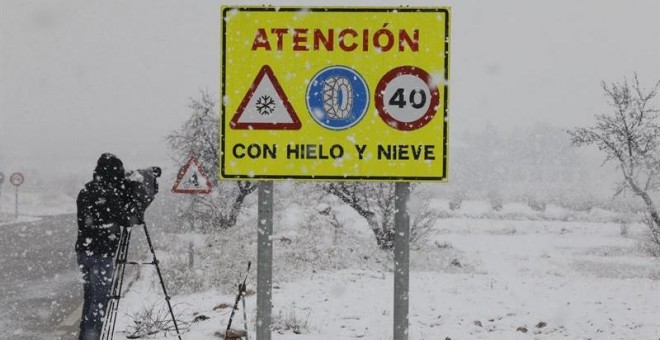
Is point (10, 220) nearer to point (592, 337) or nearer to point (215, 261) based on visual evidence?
point (215, 261)

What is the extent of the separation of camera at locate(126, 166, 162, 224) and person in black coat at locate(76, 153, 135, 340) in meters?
0.20

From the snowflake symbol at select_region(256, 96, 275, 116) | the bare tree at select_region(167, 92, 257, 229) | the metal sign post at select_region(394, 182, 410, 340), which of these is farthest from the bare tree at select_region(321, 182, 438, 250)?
the snowflake symbol at select_region(256, 96, 275, 116)

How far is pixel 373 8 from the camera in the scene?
3.48 m

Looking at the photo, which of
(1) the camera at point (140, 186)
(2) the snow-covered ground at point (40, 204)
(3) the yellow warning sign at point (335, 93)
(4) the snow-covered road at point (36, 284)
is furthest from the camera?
(2) the snow-covered ground at point (40, 204)

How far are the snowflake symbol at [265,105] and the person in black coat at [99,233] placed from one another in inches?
105

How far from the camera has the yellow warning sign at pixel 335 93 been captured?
3488 millimetres

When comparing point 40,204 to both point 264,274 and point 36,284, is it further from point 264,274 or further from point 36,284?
point 264,274

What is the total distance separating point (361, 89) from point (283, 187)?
32.9 metres

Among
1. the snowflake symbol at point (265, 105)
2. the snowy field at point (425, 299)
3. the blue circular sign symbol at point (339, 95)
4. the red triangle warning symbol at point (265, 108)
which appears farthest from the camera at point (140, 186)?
the blue circular sign symbol at point (339, 95)

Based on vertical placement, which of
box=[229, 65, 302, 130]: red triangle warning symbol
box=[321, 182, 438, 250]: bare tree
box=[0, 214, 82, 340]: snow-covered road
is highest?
box=[229, 65, 302, 130]: red triangle warning symbol

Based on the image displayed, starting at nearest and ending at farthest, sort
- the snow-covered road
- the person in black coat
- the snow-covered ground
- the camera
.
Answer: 1. the camera
2. the person in black coat
3. the snow-covered road
4. the snow-covered ground

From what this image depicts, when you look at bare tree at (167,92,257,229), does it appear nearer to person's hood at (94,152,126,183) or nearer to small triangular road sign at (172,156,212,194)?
small triangular road sign at (172,156,212,194)

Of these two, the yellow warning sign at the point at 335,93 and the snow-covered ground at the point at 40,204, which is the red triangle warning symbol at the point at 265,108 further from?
the snow-covered ground at the point at 40,204

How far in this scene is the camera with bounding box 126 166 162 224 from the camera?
5.44 metres
